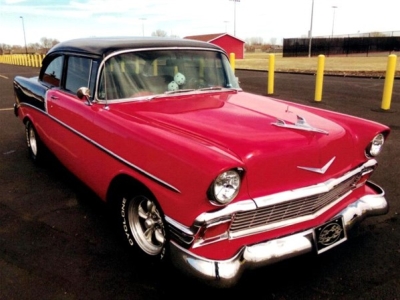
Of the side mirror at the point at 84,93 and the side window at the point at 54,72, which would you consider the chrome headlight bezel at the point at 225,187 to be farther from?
the side window at the point at 54,72

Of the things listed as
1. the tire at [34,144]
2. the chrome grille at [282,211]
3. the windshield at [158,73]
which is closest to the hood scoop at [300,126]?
the chrome grille at [282,211]

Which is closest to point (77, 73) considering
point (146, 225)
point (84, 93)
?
point (84, 93)

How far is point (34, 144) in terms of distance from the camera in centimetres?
→ 468

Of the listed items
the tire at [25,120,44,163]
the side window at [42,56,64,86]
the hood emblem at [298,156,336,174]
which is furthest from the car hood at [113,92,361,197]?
the tire at [25,120,44,163]

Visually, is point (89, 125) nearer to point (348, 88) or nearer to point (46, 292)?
point (46, 292)

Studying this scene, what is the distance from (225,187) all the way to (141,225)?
0.93 metres

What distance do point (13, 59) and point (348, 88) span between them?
34.1m

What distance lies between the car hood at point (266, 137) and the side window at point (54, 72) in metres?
1.47

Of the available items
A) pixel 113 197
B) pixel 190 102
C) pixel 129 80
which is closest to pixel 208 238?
pixel 113 197

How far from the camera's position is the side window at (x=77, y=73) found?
3.29 m

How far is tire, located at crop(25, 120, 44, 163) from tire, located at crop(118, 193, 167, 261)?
7.28 ft

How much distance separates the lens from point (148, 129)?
2424 mm

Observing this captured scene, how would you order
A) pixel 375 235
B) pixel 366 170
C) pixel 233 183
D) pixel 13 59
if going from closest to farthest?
pixel 233 183, pixel 366 170, pixel 375 235, pixel 13 59

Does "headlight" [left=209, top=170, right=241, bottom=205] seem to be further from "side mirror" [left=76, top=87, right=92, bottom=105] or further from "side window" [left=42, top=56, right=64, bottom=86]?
"side window" [left=42, top=56, right=64, bottom=86]
